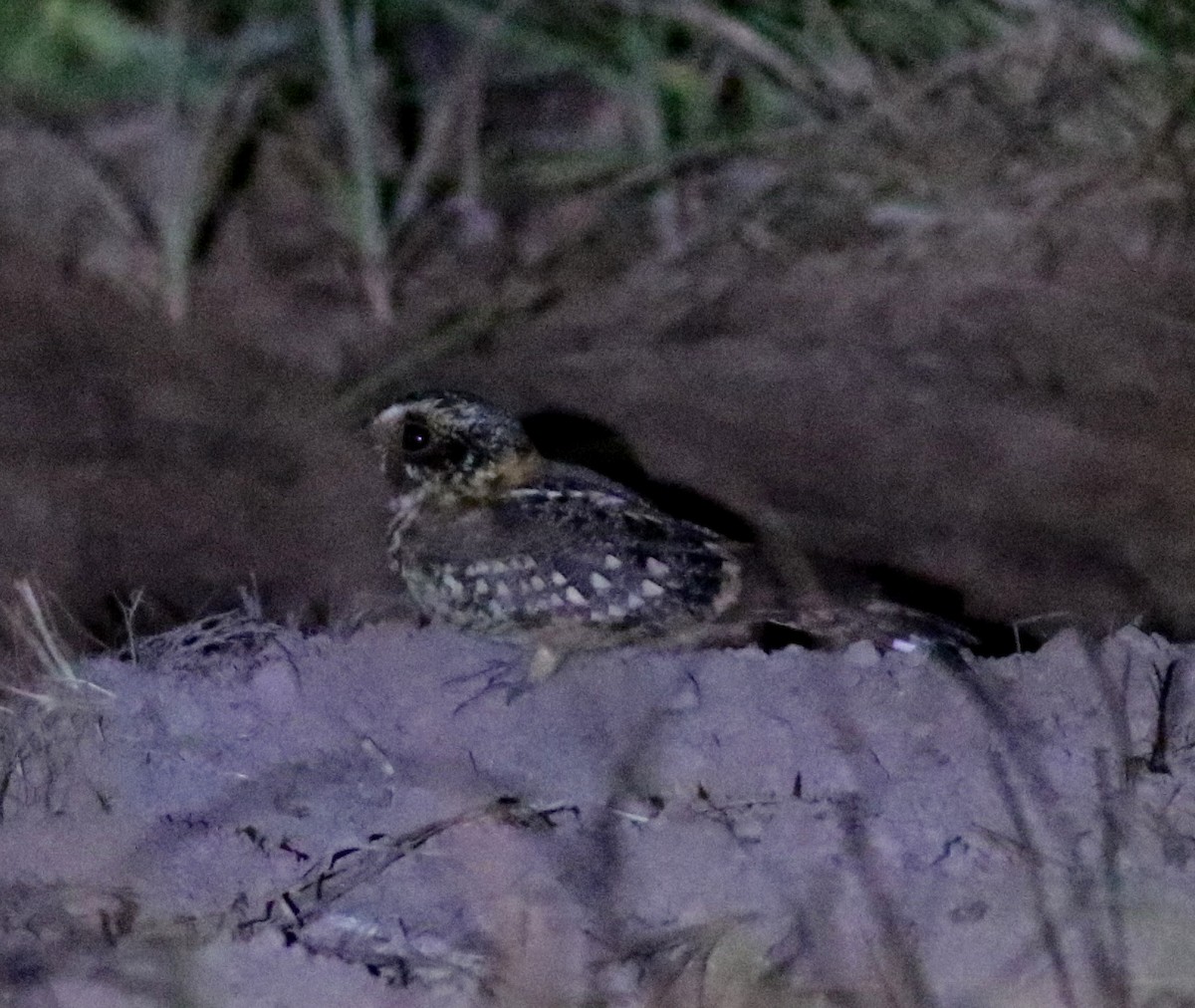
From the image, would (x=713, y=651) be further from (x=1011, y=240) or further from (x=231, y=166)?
(x=231, y=166)

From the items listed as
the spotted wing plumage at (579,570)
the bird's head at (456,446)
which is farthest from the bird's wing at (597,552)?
the bird's head at (456,446)

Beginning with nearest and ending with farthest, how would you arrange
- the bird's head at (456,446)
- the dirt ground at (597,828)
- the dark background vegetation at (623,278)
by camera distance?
the dirt ground at (597,828)
the bird's head at (456,446)
the dark background vegetation at (623,278)

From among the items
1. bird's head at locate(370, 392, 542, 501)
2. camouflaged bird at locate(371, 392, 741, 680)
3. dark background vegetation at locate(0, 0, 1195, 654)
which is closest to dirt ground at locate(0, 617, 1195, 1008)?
camouflaged bird at locate(371, 392, 741, 680)

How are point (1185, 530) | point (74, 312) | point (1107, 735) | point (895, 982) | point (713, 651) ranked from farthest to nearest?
point (74, 312) < point (1185, 530) < point (713, 651) < point (1107, 735) < point (895, 982)

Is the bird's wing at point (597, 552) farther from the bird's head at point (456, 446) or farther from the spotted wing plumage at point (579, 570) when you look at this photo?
the bird's head at point (456, 446)

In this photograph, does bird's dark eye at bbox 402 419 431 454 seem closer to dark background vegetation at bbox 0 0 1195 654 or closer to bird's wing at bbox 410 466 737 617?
bird's wing at bbox 410 466 737 617

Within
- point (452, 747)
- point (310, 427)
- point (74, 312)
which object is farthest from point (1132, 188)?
point (452, 747)
